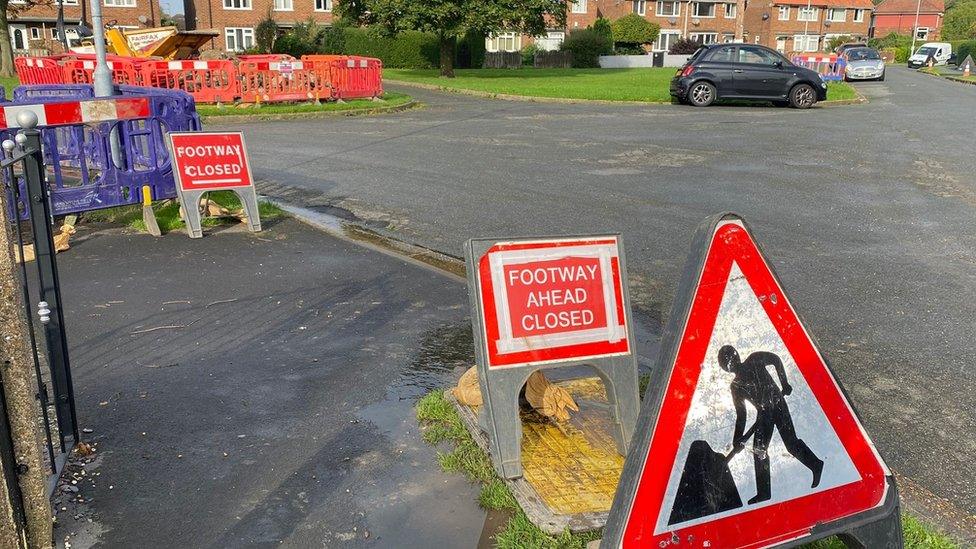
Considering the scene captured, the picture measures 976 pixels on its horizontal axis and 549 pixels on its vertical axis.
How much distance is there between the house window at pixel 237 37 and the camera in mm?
59188

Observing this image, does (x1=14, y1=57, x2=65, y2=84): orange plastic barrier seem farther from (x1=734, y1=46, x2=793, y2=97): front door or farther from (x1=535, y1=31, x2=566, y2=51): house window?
(x1=535, y1=31, x2=566, y2=51): house window

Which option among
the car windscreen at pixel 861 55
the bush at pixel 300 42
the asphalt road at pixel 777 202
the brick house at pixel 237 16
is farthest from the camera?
the brick house at pixel 237 16

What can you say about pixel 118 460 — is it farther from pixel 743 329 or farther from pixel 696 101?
pixel 696 101

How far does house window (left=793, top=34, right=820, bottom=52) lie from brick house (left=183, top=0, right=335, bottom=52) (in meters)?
54.8

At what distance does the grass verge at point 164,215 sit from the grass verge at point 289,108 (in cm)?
1215

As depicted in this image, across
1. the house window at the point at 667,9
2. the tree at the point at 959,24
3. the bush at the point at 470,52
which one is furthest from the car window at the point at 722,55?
the tree at the point at 959,24

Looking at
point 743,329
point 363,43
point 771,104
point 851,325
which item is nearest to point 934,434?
point 851,325

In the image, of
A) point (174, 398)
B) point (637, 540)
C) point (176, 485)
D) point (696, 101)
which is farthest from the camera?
point (696, 101)

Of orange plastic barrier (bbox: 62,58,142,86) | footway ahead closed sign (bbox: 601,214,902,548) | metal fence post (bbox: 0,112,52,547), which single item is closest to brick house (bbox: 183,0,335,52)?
orange plastic barrier (bbox: 62,58,142,86)

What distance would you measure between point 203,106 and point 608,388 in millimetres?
21087

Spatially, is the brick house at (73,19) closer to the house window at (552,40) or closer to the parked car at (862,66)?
the house window at (552,40)

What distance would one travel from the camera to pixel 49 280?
12.8 feet

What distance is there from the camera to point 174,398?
4.72 meters

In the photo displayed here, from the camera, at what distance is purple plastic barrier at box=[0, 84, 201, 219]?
8.30 meters
